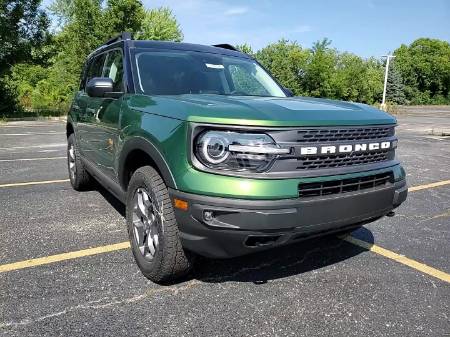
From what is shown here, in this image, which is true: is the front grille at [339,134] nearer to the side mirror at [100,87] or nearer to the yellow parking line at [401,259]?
the yellow parking line at [401,259]

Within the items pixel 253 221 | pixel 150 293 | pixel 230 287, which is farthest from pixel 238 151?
pixel 150 293

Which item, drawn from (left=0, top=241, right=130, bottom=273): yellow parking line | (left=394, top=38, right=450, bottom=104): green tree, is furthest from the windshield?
(left=394, top=38, right=450, bottom=104): green tree

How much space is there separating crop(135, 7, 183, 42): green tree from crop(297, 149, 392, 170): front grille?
39779 mm

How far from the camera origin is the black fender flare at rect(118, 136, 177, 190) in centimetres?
272

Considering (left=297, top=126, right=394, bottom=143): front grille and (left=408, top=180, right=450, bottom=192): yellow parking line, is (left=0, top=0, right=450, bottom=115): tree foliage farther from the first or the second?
(left=408, top=180, right=450, bottom=192): yellow parking line

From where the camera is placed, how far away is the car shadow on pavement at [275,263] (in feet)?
10.5

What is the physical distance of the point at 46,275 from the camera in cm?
318

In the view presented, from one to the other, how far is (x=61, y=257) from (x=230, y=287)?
150 cm

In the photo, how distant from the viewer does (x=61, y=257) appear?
3.52m

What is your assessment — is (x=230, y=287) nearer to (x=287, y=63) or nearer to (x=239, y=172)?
(x=239, y=172)

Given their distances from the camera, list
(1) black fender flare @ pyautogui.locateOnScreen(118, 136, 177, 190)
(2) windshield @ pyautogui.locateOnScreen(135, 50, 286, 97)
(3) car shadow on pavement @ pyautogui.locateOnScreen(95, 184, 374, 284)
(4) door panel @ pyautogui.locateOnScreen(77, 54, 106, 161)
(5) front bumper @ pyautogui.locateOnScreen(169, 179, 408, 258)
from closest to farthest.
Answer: (5) front bumper @ pyautogui.locateOnScreen(169, 179, 408, 258), (1) black fender flare @ pyautogui.locateOnScreen(118, 136, 177, 190), (3) car shadow on pavement @ pyautogui.locateOnScreen(95, 184, 374, 284), (2) windshield @ pyautogui.locateOnScreen(135, 50, 286, 97), (4) door panel @ pyautogui.locateOnScreen(77, 54, 106, 161)

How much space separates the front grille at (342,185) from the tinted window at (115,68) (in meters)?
2.04

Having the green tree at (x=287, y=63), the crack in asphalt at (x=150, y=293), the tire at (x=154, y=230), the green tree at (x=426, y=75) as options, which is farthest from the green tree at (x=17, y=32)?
the green tree at (x=426, y=75)

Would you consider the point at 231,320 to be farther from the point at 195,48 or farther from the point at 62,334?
the point at 195,48
